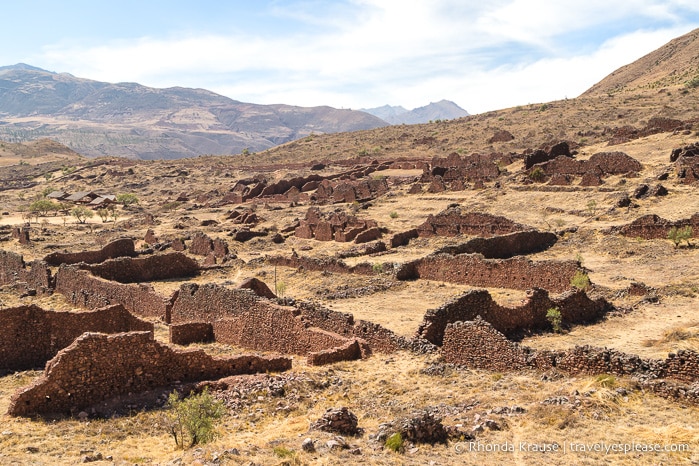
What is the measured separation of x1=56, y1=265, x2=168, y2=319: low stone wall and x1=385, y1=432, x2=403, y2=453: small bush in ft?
46.8

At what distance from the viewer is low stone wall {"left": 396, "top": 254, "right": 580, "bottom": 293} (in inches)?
915

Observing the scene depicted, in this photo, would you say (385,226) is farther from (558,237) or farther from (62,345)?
(62,345)

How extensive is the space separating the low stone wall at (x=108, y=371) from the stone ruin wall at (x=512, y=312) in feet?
18.0

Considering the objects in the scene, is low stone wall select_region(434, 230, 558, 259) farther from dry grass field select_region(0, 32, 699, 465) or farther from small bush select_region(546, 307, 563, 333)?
small bush select_region(546, 307, 563, 333)

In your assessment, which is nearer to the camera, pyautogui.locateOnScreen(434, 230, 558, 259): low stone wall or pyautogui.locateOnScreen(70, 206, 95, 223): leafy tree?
pyautogui.locateOnScreen(434, 230, 558, 259): low stone wall

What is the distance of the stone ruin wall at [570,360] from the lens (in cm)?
1132

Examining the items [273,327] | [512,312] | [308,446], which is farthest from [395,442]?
[512,312]

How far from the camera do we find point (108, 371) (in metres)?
12.2

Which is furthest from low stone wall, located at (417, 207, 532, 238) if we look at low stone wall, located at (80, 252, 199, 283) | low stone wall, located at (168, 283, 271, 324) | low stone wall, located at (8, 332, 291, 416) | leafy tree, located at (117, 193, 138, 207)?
leafy tree, located at (117, 193, 138, 207)

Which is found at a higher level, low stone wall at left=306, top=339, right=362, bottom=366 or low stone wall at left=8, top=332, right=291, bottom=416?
low stone wall at left=8, top=332, right=291, bottom=416

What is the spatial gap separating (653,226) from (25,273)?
31.3 meters

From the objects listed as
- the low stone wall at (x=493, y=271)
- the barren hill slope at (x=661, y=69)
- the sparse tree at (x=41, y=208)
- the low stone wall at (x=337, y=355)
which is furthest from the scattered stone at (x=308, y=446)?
the barren hill slope at (x=661, y=69)

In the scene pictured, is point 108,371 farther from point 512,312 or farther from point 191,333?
point 512,312

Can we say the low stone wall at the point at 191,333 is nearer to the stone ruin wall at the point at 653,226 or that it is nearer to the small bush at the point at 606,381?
the small bush at the point at 606,381
